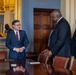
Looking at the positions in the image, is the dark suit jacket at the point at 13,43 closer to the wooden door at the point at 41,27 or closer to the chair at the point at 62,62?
the chair at the point at 62,62

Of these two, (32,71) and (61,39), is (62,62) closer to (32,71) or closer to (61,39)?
(32,71)

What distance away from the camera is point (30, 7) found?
21.6 feet

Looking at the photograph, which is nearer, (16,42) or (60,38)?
(60,38)

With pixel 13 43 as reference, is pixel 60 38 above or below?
above

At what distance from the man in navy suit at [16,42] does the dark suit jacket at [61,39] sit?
81 cm

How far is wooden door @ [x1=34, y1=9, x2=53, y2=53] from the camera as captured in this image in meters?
7.02

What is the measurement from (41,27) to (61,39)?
3090 mm

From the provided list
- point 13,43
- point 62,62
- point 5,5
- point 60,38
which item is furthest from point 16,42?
point 5,5

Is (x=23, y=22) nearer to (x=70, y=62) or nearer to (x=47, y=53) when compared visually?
(x=47, y=53)

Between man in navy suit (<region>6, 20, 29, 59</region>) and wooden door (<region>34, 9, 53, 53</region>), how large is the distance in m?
2.16

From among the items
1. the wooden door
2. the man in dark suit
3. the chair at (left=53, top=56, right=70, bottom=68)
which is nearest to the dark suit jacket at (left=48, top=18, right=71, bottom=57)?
the man in dark suit

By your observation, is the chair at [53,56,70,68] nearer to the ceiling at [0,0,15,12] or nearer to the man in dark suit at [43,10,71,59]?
the man in dark suit at [43,10,71,59]

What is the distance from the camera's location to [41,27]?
7.10m

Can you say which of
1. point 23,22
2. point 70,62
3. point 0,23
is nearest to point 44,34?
point 23,22
